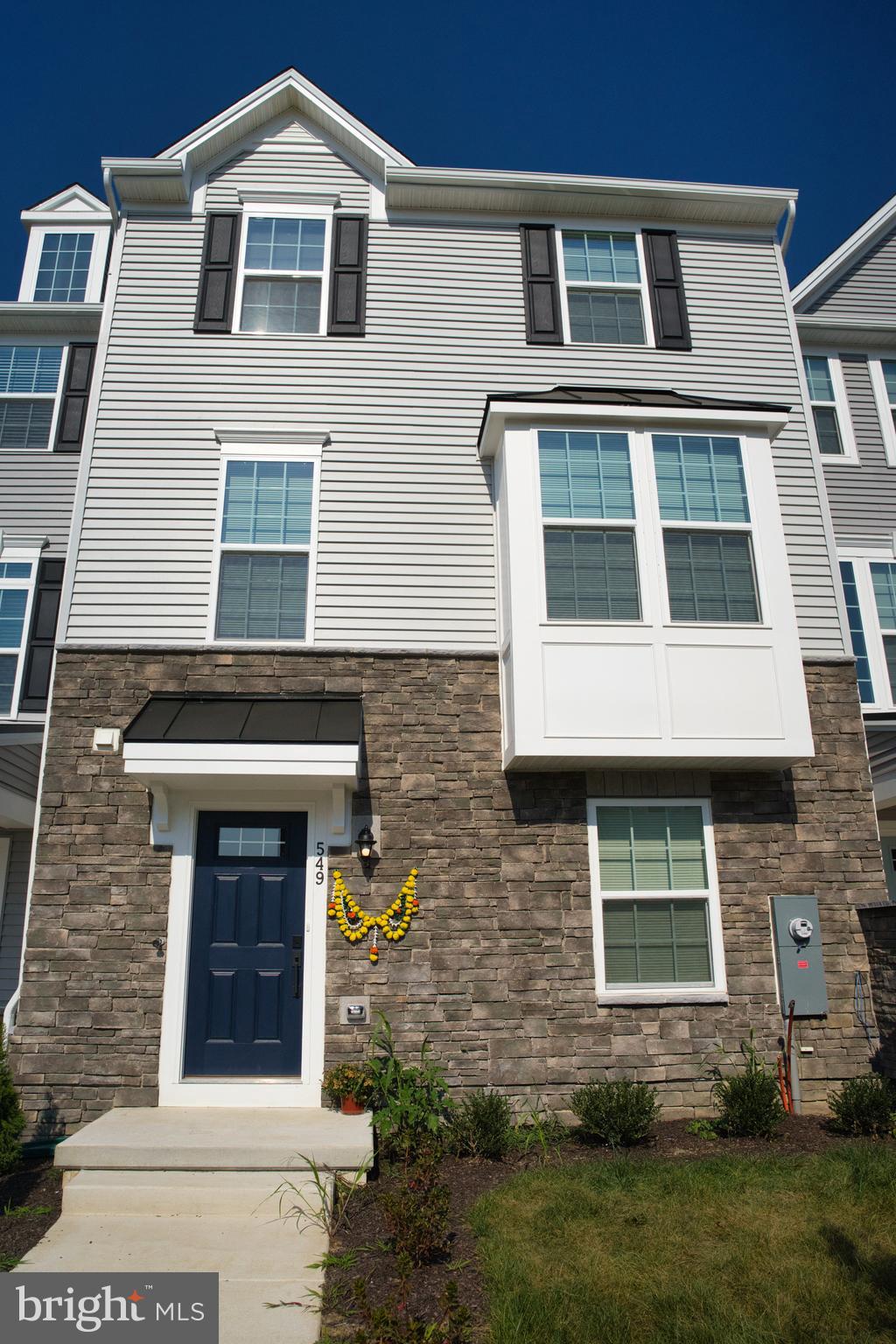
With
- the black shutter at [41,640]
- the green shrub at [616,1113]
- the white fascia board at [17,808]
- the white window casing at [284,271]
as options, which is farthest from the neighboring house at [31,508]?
the green shrub at [616,1113]

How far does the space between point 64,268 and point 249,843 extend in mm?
10293

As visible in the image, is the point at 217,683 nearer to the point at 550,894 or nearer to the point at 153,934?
the point at 153,934

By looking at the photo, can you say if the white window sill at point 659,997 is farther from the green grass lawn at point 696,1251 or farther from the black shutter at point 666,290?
the black shutter at point 666,290

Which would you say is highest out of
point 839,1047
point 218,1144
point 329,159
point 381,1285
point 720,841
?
point 329,159

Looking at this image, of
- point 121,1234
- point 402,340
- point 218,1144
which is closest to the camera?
point 121,1234

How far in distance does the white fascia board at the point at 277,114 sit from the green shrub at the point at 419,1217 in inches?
363

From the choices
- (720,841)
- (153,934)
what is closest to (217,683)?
(153,934)

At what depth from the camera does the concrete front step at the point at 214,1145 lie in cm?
561

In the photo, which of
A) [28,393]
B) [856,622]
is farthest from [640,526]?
[28,393]

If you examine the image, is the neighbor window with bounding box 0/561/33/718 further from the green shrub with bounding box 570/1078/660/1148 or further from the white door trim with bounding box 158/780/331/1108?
the green shrub with bounding box 570/1078/660/1148

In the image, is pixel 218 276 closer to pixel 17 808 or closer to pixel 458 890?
pixel 17 808

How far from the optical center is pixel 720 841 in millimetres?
7516

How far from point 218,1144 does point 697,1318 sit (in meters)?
3.14

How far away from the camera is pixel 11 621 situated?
1042 cm
